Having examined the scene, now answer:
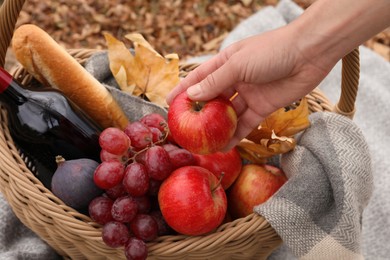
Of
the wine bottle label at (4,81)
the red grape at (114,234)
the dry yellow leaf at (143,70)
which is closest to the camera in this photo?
the red grape at (114,234)

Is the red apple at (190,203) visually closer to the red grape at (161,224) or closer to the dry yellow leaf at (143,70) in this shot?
the red grape at (161,224)

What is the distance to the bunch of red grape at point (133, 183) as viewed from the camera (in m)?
0.72

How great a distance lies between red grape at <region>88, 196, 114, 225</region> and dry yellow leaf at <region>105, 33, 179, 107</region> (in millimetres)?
319

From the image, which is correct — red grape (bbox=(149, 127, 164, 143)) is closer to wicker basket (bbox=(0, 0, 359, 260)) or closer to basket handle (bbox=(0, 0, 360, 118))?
wicker basket (bbox=(0, 0, 359, 260))

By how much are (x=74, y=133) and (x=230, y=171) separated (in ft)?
0.96

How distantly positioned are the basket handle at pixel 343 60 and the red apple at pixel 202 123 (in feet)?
0.87

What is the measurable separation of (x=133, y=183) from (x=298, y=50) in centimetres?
34

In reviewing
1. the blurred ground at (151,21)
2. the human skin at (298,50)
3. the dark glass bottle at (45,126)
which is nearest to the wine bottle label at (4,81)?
the dark glass bottle at (45,126)

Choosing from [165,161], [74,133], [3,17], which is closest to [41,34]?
[3,17]

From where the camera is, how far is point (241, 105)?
89 centimetres

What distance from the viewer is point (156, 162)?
75 cm

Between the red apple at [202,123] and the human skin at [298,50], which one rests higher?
the human skin at [298,50]

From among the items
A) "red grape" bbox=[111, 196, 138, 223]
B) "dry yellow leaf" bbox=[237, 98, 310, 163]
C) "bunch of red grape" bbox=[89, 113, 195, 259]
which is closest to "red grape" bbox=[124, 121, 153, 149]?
"bunch of red grape" bbox=[89, 113, 195, 259]

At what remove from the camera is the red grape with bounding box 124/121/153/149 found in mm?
791
